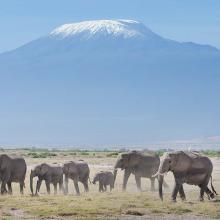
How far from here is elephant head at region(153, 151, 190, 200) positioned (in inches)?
1261

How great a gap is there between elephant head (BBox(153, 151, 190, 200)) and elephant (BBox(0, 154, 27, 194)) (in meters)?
7.88

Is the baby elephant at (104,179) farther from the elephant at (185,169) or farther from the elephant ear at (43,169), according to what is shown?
the elephant at (185,169)

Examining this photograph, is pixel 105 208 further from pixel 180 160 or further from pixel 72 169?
pixel 72 169

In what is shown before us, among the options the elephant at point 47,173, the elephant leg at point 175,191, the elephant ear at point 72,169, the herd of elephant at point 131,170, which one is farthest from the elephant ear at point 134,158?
the elephant leg at point 175,191

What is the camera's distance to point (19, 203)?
99.1 ft

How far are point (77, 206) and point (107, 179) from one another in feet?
48.8

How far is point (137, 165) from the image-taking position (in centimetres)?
4394

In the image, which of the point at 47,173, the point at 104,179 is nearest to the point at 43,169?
the point at 47,173

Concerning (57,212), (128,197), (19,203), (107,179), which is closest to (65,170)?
(107,179)

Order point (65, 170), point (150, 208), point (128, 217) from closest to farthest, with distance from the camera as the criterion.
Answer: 1. point (128, 217)
2. point (150, 208)
3. point (65, 170)

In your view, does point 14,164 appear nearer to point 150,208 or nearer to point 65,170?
point 65,170

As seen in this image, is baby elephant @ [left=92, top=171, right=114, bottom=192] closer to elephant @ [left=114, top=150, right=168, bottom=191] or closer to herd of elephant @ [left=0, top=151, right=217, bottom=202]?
herd of elephant @ [left=0, top=151, right=217, bottom=202]

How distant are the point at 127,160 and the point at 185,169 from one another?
36.8ft

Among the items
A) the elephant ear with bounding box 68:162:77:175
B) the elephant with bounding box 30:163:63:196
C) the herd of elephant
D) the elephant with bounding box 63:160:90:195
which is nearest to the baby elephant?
the herd of elephant
